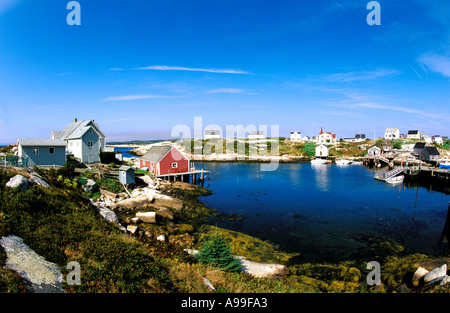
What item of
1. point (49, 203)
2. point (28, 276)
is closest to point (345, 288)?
point (28, 276)

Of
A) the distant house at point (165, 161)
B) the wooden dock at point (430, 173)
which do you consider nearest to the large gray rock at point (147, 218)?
the distant house at point (165, 161)

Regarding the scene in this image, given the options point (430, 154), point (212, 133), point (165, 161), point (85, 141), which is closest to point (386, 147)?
point (430, 154)

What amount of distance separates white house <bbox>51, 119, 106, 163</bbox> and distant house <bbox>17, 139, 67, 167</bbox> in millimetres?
7843

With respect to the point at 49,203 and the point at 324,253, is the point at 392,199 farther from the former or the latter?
the point at 49,203

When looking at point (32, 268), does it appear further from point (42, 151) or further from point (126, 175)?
point (42, 151)

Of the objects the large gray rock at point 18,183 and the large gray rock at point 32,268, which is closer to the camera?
the large gray rock at point 32,268

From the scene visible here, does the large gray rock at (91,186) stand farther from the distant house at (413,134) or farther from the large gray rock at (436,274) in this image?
the distant house at (413,134)

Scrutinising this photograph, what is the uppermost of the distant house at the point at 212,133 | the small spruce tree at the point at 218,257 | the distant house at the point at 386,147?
the distant house at the point at 212,133

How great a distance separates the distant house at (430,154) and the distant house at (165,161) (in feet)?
265

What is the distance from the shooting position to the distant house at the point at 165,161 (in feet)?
140

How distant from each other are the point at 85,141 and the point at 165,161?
13062 mm

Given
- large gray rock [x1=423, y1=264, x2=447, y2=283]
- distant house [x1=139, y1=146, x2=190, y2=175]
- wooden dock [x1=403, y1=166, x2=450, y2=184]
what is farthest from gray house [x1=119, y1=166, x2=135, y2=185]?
wooden dock [x1=403, y1=166, x2=450, y2=184]

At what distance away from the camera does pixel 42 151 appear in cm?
3058

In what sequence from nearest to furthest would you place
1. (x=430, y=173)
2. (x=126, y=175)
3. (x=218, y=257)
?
(x=218, y=257), (x=126, y=175), (x=430, y=173)
